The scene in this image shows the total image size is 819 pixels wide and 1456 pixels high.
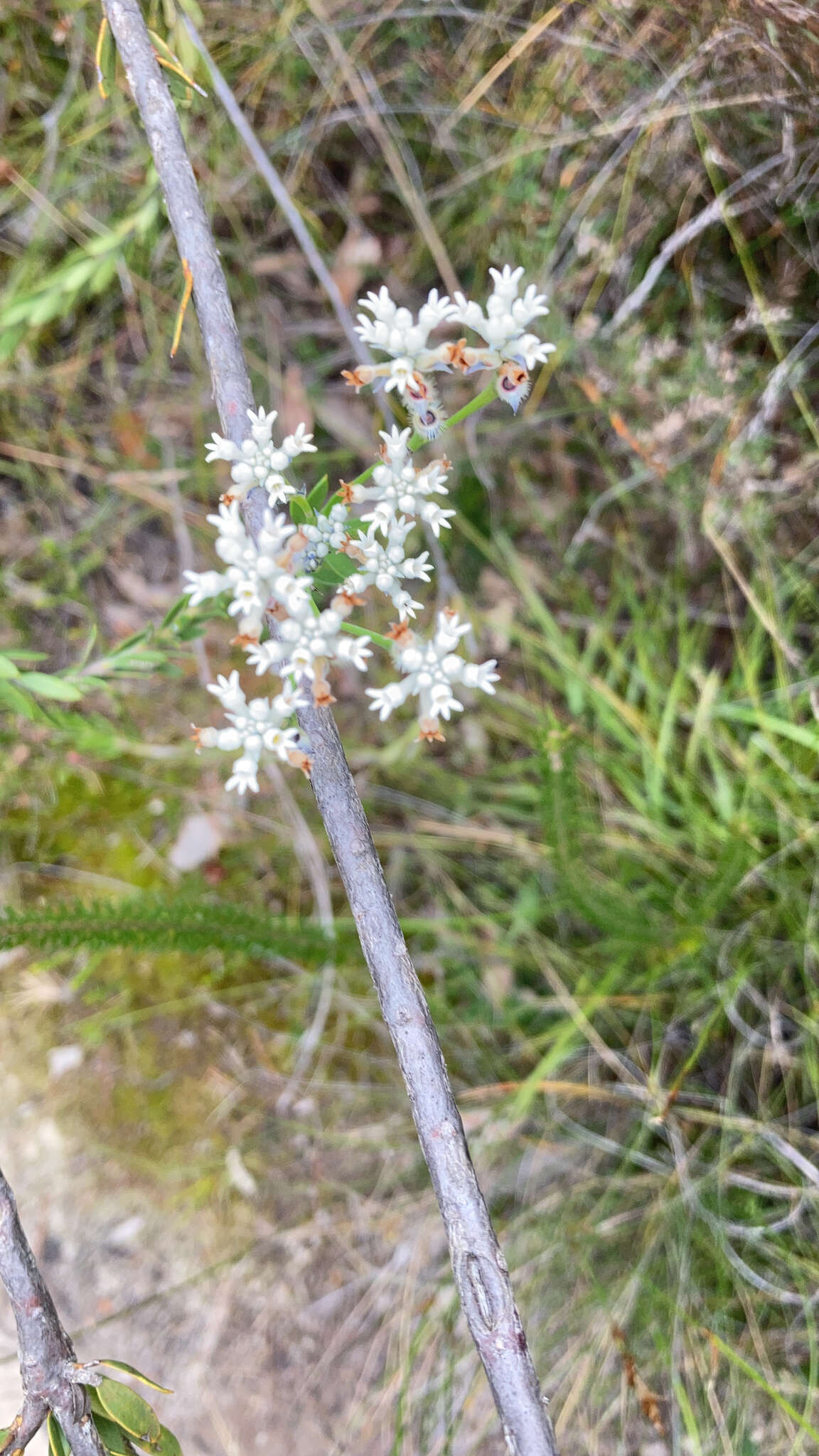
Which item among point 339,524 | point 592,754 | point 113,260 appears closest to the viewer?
point 339,524

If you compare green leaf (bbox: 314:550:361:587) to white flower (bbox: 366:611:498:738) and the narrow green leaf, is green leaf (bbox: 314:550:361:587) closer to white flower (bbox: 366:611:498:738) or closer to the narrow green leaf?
white flower (bbox: 366:611:498:738)

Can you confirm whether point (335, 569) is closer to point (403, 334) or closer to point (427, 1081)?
point (403, 334)

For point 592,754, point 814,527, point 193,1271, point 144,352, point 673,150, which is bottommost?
point 193,1271

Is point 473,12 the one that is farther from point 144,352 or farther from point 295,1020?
point 295,1020

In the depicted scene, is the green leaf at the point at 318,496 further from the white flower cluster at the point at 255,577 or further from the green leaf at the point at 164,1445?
the green leaf at the point at 164,1445

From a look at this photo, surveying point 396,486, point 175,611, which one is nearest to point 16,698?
point 175,611

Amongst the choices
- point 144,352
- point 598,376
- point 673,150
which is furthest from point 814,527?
point 144,352

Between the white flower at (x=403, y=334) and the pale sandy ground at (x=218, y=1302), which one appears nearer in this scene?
the white flower at (x=403, y=334)

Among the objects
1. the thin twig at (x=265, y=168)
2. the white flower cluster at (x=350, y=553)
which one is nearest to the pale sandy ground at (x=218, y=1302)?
the white flower cluster at (x=350, y=553)
